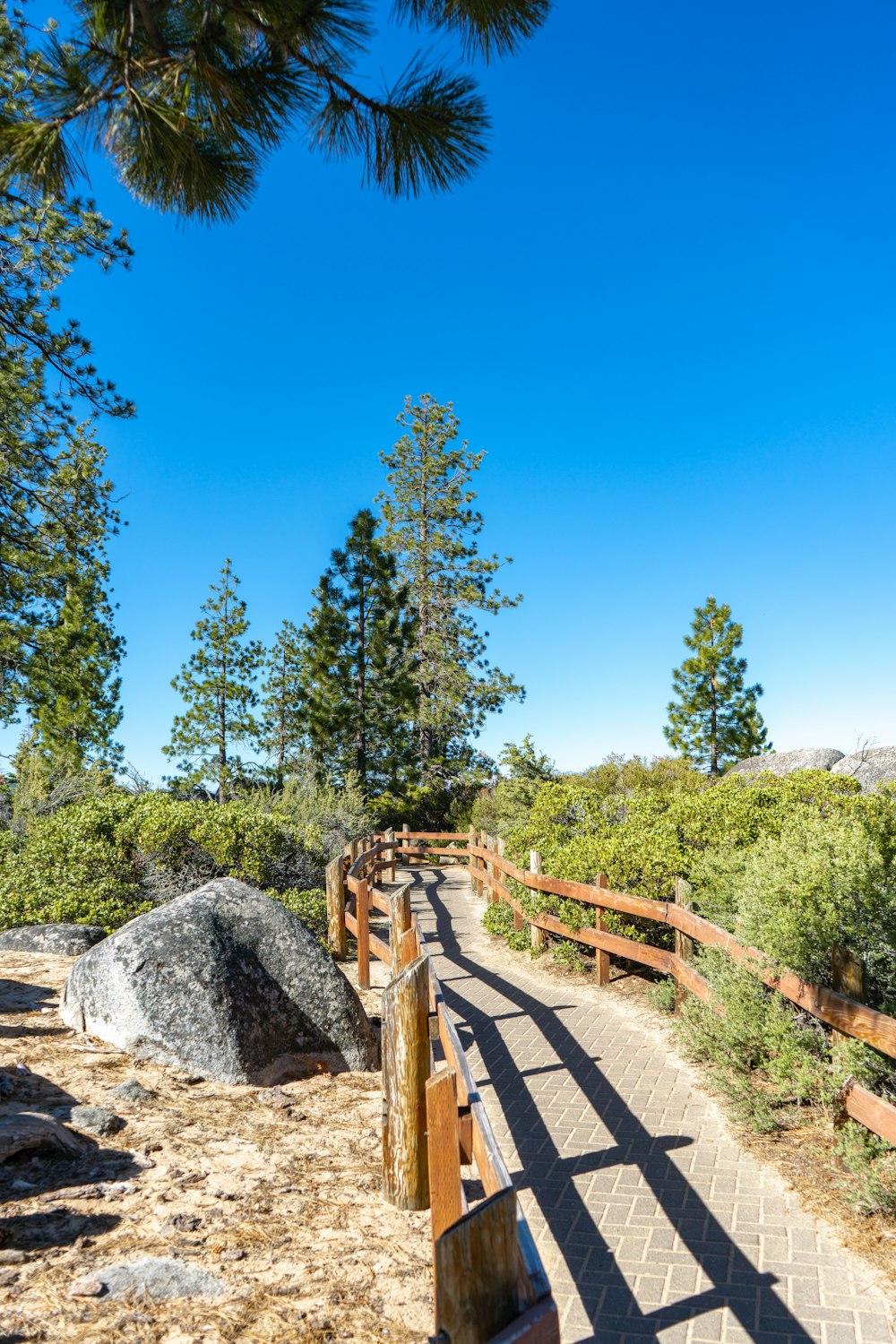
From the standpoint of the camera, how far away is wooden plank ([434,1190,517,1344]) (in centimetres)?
206

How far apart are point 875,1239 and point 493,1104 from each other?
2.69 metres

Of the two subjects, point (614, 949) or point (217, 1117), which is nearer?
point (217, 1117)

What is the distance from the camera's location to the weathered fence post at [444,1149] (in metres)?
3.25

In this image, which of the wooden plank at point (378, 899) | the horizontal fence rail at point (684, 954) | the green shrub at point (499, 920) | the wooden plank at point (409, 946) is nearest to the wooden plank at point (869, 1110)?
the horizontal fence rail at point (684, 954)

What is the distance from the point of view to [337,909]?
10.5 m

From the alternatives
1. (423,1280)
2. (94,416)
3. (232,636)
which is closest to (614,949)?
(423,1280)

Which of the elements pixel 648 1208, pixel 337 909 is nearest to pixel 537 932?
pixel 337 909

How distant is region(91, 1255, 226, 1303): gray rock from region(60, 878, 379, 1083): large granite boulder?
8.34 feet

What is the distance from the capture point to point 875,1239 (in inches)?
159

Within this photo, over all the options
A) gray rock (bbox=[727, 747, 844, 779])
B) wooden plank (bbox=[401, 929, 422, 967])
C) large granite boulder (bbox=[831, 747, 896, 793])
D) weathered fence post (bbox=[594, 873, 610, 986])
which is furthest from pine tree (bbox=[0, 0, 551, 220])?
gray rock (bbox=[727, 747, 844, 779])

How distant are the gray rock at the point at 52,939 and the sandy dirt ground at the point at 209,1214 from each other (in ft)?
Result: 12.0

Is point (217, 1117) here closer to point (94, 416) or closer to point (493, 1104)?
point (493, 1104)

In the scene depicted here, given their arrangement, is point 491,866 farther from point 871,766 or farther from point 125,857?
point 871,766

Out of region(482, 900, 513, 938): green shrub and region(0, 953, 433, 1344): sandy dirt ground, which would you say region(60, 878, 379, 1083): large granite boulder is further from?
region(482, 900, 513, 938): green shrub
